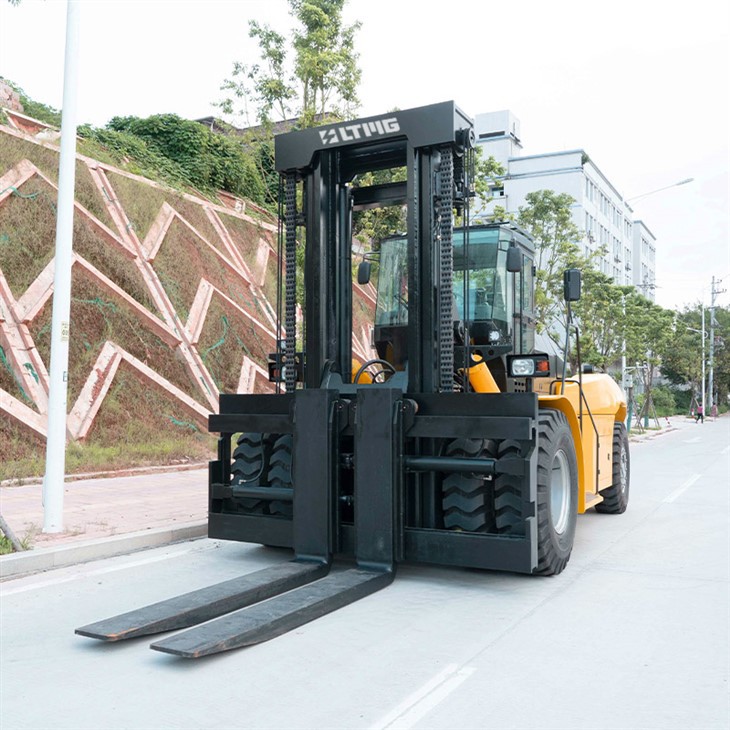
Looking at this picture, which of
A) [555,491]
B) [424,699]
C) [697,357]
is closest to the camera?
[424,699]

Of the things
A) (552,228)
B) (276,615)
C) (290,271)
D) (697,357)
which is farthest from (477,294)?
(697,357)

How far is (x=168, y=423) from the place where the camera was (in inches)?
563

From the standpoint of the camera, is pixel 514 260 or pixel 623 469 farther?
pixel 623 469

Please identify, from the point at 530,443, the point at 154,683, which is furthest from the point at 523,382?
the point at 154,683

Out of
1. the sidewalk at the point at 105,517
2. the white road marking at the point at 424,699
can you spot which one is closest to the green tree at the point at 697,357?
the sidewalk at the point at 105,517

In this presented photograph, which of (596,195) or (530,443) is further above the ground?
(596,195)

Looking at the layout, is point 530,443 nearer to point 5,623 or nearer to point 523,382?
point 523,382

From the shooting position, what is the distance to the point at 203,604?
500 cm

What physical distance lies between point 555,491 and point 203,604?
314cm

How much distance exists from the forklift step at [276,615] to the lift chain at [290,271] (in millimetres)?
1910

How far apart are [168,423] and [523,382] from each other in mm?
8819

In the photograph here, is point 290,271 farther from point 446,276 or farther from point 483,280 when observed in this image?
point 483,280

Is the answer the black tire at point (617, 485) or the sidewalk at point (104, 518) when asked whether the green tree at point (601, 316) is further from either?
the sidewalk at point (104, 518)

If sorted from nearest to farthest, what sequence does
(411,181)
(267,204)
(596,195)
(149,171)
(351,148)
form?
1. (411,181)
2. (351,148)
3. (149,171)
4. (267,204)
5. (596,195)
